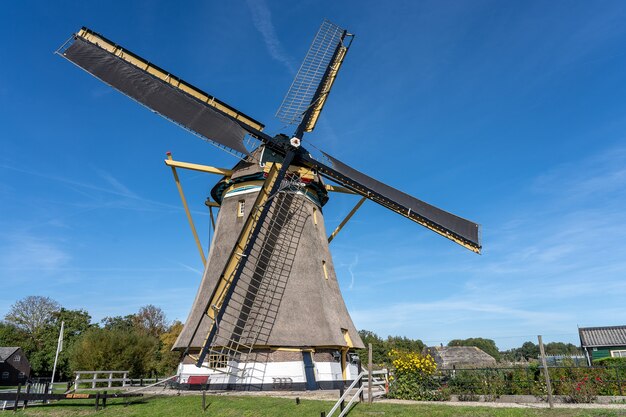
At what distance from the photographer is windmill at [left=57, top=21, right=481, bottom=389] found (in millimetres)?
14852

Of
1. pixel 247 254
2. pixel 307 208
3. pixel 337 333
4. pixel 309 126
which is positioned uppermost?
pixel 309 126

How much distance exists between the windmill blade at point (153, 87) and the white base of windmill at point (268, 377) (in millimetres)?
7665

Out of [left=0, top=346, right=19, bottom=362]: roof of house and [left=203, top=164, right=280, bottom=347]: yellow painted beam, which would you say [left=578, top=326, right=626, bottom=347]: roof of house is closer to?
[left=203, top=164, right=280, bottom=347]: yellow painted beam

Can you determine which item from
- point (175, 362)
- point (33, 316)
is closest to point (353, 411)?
point (175, 362)

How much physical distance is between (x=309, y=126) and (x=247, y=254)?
671 cm

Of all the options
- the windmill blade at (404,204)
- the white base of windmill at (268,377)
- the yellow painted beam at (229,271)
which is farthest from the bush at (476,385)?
the yellow painted beam at (229,271)

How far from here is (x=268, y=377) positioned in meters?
14.7

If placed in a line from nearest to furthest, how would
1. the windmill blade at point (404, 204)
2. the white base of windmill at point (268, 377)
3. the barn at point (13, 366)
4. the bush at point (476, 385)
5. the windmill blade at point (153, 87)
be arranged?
the bush at point (476, 385) → the white base of windmill at point (268, 377) → the windmill blade at point (153, 87) → the windmill blade at point (404, 204) → the barn at point (13, 366)

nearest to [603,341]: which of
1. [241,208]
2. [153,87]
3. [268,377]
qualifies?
[268,377]

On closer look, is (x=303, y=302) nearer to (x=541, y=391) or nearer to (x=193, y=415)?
(x=193, y=415)

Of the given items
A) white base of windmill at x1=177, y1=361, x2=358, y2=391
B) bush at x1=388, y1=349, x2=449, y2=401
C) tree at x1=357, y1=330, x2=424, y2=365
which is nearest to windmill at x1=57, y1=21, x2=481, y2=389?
white base of windmill at x1=177, y1=361, x2=358, y2=391

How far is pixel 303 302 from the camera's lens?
15883 millimetres

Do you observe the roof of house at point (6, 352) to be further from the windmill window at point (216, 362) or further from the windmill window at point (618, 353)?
the windmill window at point (618, 353)

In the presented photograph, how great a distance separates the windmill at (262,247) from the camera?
1485 cm
